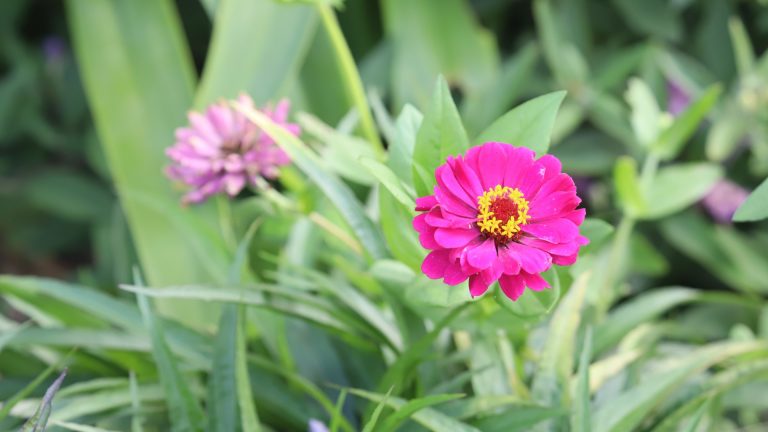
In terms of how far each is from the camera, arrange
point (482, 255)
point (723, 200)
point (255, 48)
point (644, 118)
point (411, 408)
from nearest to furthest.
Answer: point (482, 255)
point (411, 408)
point (644, 118)
point (255, 48)
point (723, 200)

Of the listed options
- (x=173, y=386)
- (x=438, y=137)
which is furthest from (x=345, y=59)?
(x=173, y=386)

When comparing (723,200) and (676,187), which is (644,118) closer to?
(676,187)

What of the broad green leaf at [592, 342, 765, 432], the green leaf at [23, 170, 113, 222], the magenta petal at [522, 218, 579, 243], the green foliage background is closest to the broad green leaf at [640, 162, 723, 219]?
the green foliage background

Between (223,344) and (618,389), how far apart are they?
1.14ft

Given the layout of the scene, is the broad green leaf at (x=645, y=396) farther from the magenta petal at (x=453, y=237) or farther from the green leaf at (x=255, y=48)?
the green leaf at (x=255, y=48)

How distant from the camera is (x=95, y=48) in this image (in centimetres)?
109

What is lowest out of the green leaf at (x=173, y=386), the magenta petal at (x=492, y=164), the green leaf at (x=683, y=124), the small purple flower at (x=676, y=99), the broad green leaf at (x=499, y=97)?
the green leaf at (x=173, y=386)

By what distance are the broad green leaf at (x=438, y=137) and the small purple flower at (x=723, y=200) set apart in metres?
0.73

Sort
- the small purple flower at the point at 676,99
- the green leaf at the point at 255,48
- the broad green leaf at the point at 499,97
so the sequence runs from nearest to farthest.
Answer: the green leaf at the point at 255,48 < the broad green leaf at the point at 499,97 < the small purple flower at the point at 676,99

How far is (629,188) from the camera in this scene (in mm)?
798

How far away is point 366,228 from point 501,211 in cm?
20

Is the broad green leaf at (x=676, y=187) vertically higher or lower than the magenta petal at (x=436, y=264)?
higher

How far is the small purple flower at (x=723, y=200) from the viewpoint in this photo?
1182 millimetres

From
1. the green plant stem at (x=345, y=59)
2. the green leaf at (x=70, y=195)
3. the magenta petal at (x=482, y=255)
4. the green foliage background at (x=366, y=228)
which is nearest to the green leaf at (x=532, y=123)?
the green foliage background at (x=366, y=228)
